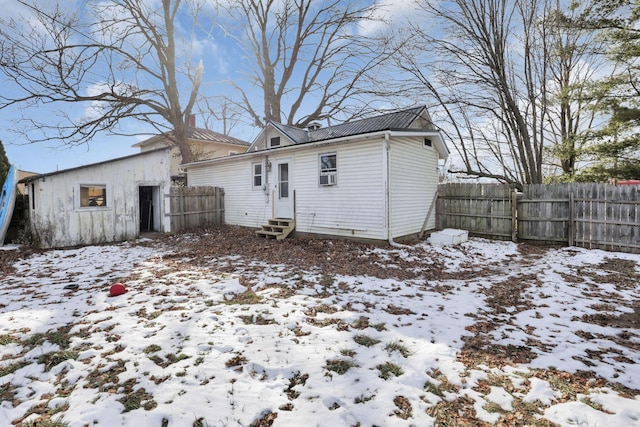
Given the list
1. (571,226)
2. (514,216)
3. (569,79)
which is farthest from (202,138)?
(571,226)

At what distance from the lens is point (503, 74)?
12.7 meters

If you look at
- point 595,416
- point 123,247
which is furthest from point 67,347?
point 123,247

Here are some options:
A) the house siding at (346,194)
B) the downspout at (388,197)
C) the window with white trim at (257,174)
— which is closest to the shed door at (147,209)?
the window with white trim at (257,174)

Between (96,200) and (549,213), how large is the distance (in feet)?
53.1

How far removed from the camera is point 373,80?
19703 mm

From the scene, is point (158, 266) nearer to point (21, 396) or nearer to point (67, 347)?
point (67, 347)

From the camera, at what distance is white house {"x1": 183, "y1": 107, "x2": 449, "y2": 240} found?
31.8 feet

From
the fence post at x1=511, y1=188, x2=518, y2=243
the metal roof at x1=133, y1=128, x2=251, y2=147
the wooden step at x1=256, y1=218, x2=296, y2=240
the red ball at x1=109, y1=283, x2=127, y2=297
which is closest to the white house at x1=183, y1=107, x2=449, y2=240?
the wooden step at x1=256, y1=218, x2=296, y2=240

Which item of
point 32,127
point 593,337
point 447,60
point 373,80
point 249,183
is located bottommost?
point 593,337

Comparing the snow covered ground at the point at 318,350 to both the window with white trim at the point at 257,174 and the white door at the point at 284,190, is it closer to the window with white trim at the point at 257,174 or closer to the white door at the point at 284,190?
the white door at the point at 284,190

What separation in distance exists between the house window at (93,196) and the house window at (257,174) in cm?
551

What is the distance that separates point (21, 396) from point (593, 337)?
619 centimetres

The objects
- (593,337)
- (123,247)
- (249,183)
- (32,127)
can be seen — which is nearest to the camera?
(593,337)

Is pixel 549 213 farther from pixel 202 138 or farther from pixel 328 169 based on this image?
pixel 202 138
